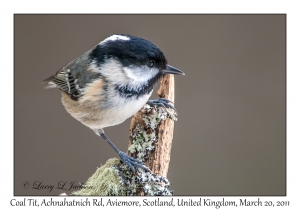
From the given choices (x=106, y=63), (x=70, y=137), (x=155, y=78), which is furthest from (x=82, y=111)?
(x=70, y=137)

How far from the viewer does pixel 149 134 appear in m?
1.87

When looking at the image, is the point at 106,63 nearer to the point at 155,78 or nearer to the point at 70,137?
the point at 155,78

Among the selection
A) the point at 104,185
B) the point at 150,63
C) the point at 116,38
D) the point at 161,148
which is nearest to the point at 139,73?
the point at 150,63

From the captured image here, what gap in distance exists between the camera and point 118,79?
6.16ft

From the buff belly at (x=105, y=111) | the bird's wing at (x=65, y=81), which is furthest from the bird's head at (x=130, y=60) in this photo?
the bird's wing at (x=65, y=81)

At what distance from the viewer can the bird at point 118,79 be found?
1819 mm

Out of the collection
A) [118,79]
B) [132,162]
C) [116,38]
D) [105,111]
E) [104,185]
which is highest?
[116,38]

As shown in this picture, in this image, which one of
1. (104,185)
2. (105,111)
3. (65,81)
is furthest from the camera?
(65,81)

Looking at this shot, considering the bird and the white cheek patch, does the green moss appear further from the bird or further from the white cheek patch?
the white cheek patch

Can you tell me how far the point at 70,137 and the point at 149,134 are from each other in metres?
1.58

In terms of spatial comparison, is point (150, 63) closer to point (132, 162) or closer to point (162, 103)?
point (162, 103)

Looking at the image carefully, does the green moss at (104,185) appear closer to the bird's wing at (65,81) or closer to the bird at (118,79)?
the bird at (118,79)

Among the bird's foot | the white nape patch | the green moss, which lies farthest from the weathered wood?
the white nape patch

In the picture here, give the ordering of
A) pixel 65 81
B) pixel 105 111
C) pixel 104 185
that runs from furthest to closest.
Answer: pixel 65 81 → pixel 105 111 → pixel 104 185
